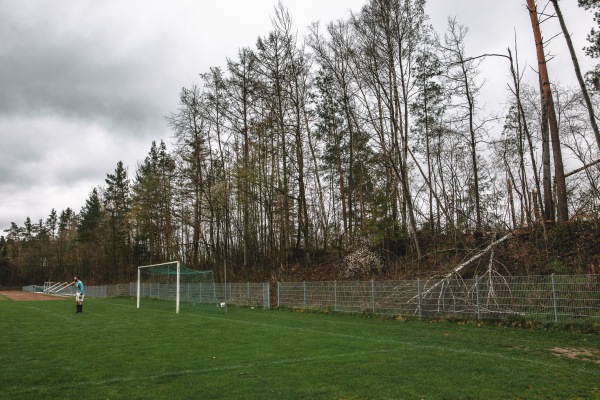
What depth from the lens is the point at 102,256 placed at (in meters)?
64.9

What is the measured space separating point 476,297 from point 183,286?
21313 mm

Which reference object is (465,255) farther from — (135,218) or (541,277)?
(135,218)

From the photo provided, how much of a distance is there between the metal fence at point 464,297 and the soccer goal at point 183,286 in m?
5.93

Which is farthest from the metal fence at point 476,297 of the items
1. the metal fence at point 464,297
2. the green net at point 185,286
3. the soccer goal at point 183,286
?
the green net at point 185,286

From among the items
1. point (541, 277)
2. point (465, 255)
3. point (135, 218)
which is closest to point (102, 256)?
point (135, 218)

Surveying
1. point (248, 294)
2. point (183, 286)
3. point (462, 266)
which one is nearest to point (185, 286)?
Answer: point (183, 286)

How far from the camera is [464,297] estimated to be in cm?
1388

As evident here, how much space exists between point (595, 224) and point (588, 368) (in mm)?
8147

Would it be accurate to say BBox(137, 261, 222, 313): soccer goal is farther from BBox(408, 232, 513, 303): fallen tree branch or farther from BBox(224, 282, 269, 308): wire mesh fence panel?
BBox(408, 232, 513, 303): fallen tree branch

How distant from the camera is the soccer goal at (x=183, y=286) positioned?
27.2 m

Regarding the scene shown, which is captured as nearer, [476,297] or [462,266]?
[476,297]

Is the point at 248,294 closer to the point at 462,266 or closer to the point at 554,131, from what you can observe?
the point at 462,266

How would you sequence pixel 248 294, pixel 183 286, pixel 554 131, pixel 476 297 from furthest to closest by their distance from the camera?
pixel 183 286
pixel 248 294
pixel 554 131
pixel 476 297

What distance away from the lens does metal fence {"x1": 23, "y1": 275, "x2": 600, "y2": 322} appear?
11.1 meters
